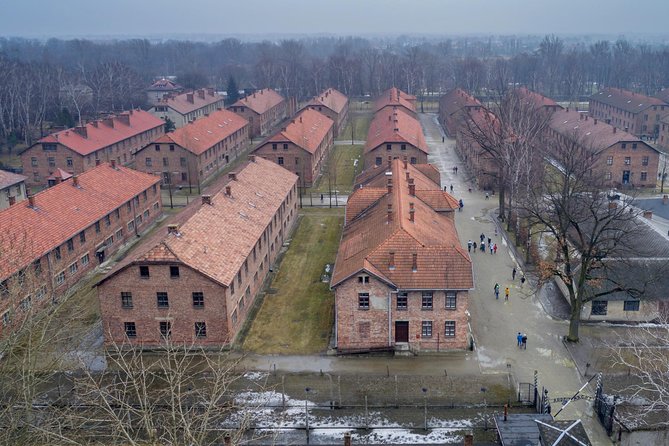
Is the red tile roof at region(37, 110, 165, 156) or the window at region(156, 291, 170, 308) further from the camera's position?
the red tile roof at region(37, 110, 165, 156)

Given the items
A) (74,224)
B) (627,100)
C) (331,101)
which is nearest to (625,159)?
(627,100)

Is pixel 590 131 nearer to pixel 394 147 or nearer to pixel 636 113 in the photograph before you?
pixel 394 147

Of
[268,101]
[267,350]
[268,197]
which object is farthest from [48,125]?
[267,350]

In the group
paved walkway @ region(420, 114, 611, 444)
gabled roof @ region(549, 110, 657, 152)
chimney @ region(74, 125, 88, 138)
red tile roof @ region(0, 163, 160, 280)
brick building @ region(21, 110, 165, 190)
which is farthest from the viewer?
chimney @ region(74, 125, 88, 138)

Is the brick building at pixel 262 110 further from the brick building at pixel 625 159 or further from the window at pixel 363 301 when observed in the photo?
the window at pixel 363 301

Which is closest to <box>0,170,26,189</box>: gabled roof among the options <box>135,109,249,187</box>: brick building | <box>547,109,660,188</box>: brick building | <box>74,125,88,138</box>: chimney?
<box>135,109,249,187</box>: brick building

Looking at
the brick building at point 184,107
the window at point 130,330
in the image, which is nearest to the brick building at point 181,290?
the window at point 130,330

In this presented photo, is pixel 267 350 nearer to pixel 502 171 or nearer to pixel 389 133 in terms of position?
pixel 502 171

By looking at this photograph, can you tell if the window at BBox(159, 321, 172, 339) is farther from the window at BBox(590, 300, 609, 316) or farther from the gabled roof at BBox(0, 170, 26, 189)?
the gabled roof at BBox(0, 170, 26, 189)
